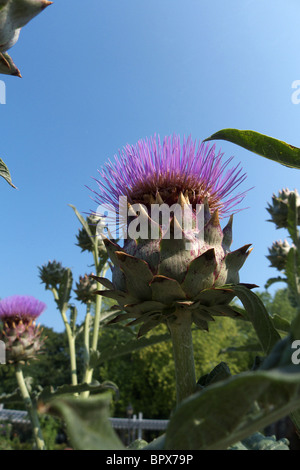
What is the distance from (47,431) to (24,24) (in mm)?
13152

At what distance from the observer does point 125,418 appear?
16109 millimetres

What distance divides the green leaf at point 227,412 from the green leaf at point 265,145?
420 millimetres

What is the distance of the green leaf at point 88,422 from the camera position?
271 mm

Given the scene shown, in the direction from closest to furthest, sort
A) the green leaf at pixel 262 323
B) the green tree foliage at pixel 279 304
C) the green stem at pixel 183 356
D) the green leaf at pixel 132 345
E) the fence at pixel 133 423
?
the green leaf at pixel 262 323
the green stem at pixel 183 356
the green leaf at pixel 132 345
the fence at pixel 133 423
the green tree foliage at pixel 279 304

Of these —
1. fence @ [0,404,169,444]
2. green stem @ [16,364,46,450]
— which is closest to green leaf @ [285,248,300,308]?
green stem @ [16,364,46,450]

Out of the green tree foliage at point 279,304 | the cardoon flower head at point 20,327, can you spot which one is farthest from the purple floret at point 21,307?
the green tree foliage at point 279,304

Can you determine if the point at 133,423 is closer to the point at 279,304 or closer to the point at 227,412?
the point at 279,304

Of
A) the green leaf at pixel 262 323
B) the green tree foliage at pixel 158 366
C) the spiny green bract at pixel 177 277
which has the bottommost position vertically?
the green tree foliage at pixel 158 366

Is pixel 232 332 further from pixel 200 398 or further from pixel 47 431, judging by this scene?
pixel 200 398

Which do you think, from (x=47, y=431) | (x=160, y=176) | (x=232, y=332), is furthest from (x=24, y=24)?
(x=232, y=332)

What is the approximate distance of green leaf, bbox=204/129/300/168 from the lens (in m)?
0.61

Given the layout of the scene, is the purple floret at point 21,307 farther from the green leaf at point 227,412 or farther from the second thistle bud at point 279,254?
the green leaf at point 227,412

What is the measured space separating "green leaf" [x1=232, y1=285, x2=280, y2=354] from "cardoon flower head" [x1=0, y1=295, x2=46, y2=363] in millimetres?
1883

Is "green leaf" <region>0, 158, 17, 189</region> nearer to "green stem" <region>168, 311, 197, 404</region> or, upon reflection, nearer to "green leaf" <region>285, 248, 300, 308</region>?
"green stem" <region>168, 311, 197, 404</region>
